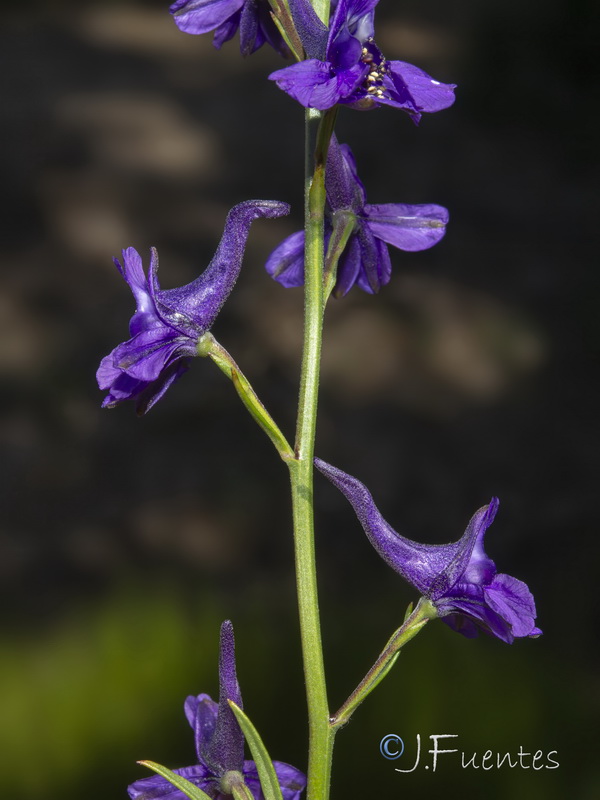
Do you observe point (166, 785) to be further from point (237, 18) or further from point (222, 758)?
point (237, 18)

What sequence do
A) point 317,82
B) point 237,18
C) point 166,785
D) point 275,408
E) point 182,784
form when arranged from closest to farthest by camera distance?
point 317,82 < point 182,784 < point 166,785 < point 237,18 < point 275,408

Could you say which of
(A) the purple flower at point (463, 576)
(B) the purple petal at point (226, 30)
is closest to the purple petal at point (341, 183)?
(B) the purple petal at point (226, 30)

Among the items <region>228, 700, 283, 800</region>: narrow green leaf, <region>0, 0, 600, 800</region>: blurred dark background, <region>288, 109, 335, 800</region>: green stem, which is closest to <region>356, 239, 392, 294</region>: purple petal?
<region>288, 109, 335, 800</region>: green stem

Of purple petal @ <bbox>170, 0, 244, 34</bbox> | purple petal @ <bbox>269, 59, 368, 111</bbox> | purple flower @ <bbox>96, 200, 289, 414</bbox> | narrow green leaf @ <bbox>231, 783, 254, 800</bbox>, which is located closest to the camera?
purple petal @ <bbox>269, 59, 368, 111</bbox>

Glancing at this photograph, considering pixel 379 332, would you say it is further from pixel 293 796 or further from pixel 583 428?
pixel 293 796

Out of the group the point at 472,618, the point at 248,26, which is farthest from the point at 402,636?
the point at 248,26

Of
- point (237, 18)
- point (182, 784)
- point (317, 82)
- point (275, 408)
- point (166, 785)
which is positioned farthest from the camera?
point (275, 408)

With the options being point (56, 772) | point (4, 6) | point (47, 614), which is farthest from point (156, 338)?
point (4, 6)

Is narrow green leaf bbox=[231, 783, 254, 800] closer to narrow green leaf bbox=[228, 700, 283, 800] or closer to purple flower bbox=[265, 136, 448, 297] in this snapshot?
narrow green leaf bbox=[228, 700, 283, 800]
